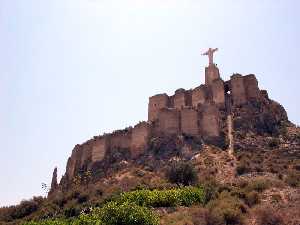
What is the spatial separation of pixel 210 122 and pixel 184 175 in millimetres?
9715

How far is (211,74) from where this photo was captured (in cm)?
4891

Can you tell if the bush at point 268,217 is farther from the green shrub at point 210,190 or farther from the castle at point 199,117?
the castle at point 199,117

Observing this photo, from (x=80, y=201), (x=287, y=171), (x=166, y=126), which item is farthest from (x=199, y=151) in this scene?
(x=80, y=201)

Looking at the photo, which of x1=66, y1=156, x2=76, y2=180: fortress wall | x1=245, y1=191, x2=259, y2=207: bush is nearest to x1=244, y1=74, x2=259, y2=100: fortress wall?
x1=66, y1=156, x2=76, y2=180: fortress wall

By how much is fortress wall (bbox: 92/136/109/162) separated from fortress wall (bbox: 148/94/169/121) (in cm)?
484

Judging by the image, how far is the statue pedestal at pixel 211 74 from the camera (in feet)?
159

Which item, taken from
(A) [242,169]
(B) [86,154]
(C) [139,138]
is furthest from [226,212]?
(B) [86,154]

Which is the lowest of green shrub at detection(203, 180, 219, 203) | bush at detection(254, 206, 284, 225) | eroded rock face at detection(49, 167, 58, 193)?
bush at detection(254, 206, 284, 225)

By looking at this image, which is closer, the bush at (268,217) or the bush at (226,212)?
the bush at (268,217)

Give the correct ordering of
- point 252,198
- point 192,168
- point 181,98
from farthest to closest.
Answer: point 181,98
point 192,168
point 252,198

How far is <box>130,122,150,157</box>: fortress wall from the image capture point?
1694 inches

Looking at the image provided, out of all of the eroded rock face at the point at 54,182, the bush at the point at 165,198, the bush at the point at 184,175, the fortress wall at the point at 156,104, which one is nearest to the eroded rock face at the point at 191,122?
the fortress wall at the point at 156,104

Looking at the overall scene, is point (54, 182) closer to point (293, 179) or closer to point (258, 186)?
point (258, 186)

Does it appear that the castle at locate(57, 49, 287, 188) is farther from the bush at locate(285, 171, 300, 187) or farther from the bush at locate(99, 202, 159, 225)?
the bush at locate(99, 202, 159, 225)
